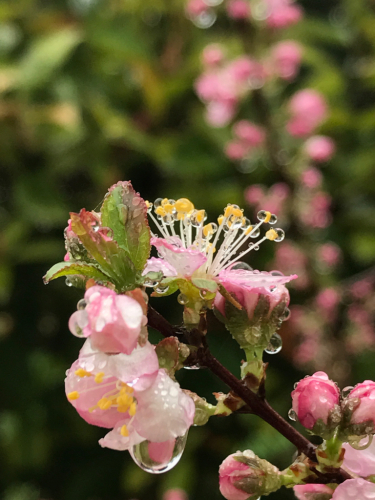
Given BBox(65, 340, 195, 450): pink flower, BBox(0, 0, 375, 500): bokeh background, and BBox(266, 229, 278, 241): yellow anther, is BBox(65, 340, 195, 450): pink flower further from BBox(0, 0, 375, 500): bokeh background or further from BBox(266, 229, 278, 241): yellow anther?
BBox(0, 0, 375, 500): bokeh background

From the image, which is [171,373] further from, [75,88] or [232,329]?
[75,88]

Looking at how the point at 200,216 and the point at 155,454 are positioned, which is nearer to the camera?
the point at 155,454

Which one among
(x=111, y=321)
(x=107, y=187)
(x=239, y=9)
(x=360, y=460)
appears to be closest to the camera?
(x=111, y=321)

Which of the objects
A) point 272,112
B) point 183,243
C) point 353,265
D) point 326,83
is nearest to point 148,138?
point 272,112

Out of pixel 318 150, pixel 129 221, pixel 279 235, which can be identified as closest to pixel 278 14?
pixel 318 150

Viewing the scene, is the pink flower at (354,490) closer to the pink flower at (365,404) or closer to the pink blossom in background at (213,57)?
the pink flower at (365,404)

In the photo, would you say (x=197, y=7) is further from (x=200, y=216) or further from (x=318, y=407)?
(x=318, y=407)

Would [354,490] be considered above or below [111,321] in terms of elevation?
below
